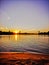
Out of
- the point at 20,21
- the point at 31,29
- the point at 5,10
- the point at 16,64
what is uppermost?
the point at 5,10

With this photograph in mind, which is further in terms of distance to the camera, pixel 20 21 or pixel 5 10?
pixel 20 21

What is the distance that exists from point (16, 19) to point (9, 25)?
32cm

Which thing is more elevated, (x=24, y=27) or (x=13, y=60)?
(x=24, y=27)

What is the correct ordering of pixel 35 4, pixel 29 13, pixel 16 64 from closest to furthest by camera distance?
pixel 16 64 → pixel 35 4 → pixel 29 13

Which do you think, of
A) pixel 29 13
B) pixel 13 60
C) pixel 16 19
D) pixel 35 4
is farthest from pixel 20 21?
pixel 13 60

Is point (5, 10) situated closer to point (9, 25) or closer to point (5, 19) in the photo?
point (5, 19)

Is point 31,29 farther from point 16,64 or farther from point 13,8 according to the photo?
point 16,64

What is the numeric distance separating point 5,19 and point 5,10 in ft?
0.88

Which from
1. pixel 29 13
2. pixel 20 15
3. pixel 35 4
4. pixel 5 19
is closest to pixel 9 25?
pixel 5 19

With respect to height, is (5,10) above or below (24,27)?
above

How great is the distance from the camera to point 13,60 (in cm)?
240

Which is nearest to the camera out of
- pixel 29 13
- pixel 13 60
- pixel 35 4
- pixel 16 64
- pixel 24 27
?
pixel 16 64

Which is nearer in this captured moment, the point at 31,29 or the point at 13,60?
the point at 13,60

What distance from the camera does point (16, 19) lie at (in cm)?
331
